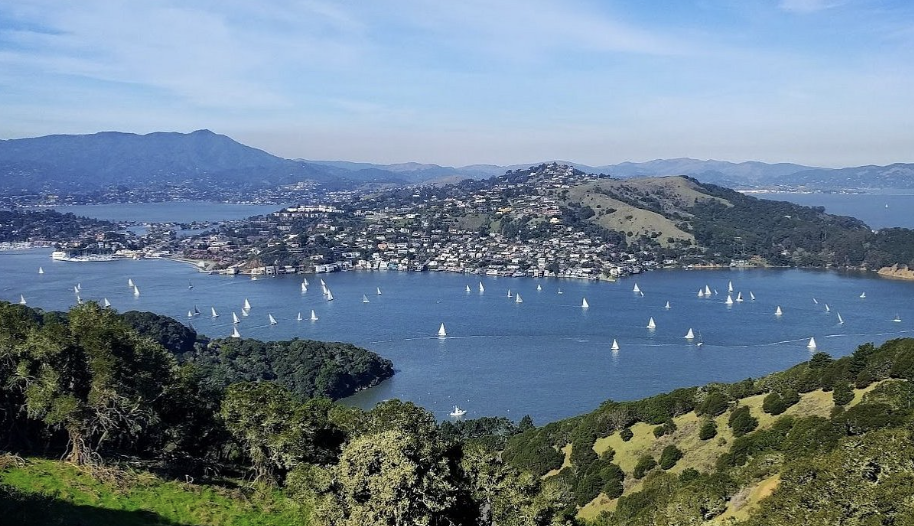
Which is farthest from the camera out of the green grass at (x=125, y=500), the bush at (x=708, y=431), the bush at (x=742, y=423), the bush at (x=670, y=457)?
the bush at (x=708, y=431)

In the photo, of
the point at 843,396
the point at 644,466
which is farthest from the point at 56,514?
the point at 843,396

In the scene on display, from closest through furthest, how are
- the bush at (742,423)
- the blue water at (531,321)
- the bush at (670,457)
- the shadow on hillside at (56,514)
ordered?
the shadow on hillside at (56,514) < the bush at (742,423) < the bush at (670,457) < the blue water at (531,321)

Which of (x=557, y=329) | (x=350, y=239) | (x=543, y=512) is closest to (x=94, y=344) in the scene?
(x=543, y=512)

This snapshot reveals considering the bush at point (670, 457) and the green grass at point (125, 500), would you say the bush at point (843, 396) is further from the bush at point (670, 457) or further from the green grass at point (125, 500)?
the green grass at point (125, 500)

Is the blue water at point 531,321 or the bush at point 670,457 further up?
the bush at point 670,457

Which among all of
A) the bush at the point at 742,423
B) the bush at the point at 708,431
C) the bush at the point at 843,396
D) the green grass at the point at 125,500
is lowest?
the bush at the point at 708,431

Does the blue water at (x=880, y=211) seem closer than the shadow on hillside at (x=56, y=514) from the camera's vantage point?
No

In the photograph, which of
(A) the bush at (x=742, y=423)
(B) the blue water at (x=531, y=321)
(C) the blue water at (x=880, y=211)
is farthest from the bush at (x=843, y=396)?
(C) the blue water at (x=880, y=211)

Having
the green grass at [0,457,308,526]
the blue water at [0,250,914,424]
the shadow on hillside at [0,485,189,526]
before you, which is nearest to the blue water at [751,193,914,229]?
the blue water at [0,250,914,424]

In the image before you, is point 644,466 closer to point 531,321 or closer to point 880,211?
point 531,321
